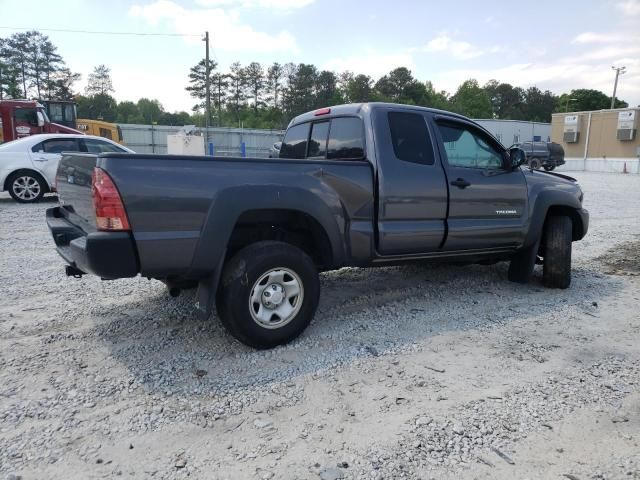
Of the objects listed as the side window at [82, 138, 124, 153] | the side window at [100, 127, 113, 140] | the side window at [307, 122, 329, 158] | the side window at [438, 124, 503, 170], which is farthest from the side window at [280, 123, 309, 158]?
the side window at [100, 127, 113, 140]

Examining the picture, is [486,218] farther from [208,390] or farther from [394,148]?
[208,390]

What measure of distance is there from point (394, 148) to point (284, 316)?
178 cm

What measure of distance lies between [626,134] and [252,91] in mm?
59639

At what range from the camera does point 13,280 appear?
5270 mm

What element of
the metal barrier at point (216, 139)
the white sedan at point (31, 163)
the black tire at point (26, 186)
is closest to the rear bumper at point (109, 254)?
the white sedan at point (31, 163)

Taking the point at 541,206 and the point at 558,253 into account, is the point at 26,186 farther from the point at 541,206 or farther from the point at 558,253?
the point at 558,253

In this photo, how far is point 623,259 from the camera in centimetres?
691

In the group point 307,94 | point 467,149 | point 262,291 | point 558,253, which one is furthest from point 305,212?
point 307,94

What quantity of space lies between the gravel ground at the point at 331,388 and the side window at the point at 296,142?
1.53m

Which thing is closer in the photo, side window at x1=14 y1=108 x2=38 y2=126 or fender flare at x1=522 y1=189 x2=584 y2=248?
fender flare at x1=522 y1=189 x2=584 y2=248

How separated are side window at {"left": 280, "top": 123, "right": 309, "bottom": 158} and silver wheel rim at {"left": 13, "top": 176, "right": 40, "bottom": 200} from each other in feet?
26.7

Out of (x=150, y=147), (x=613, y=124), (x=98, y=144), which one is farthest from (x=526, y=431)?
(x=613, y=124)

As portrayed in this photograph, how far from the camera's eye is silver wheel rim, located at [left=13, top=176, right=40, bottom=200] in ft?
35.3

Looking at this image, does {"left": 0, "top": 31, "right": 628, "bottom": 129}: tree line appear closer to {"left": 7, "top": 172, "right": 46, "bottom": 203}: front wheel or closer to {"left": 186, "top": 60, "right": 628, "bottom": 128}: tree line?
{"left": 186, "top": 60, "right": 628, "bottom": 128}: tree line
